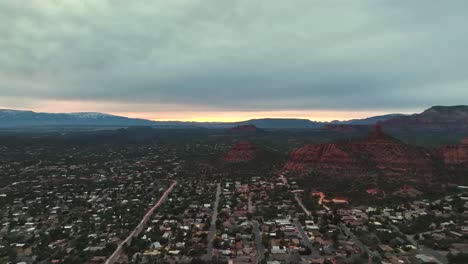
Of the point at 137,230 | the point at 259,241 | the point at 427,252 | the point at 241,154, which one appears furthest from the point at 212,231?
the point at 241,154

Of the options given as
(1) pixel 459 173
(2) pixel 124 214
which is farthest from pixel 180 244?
(1) pixel 459 173

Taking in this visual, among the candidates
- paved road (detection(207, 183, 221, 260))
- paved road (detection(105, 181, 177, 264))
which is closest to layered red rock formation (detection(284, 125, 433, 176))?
paved road (detection(207, 183, 221, 260))

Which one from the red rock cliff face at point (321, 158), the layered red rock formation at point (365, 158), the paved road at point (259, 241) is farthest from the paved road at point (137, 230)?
the layered red rock formation at point (365, 158)

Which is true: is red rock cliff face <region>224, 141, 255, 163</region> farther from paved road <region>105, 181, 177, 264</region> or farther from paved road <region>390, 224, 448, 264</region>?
paved road <region>390, 224, 448, 264</region>

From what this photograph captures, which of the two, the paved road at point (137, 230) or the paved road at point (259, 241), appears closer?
the paved road at point (137, 230)

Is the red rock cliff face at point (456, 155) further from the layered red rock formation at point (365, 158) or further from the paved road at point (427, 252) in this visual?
the paved road at point (427, 252)

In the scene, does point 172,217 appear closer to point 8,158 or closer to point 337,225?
point 337,225
